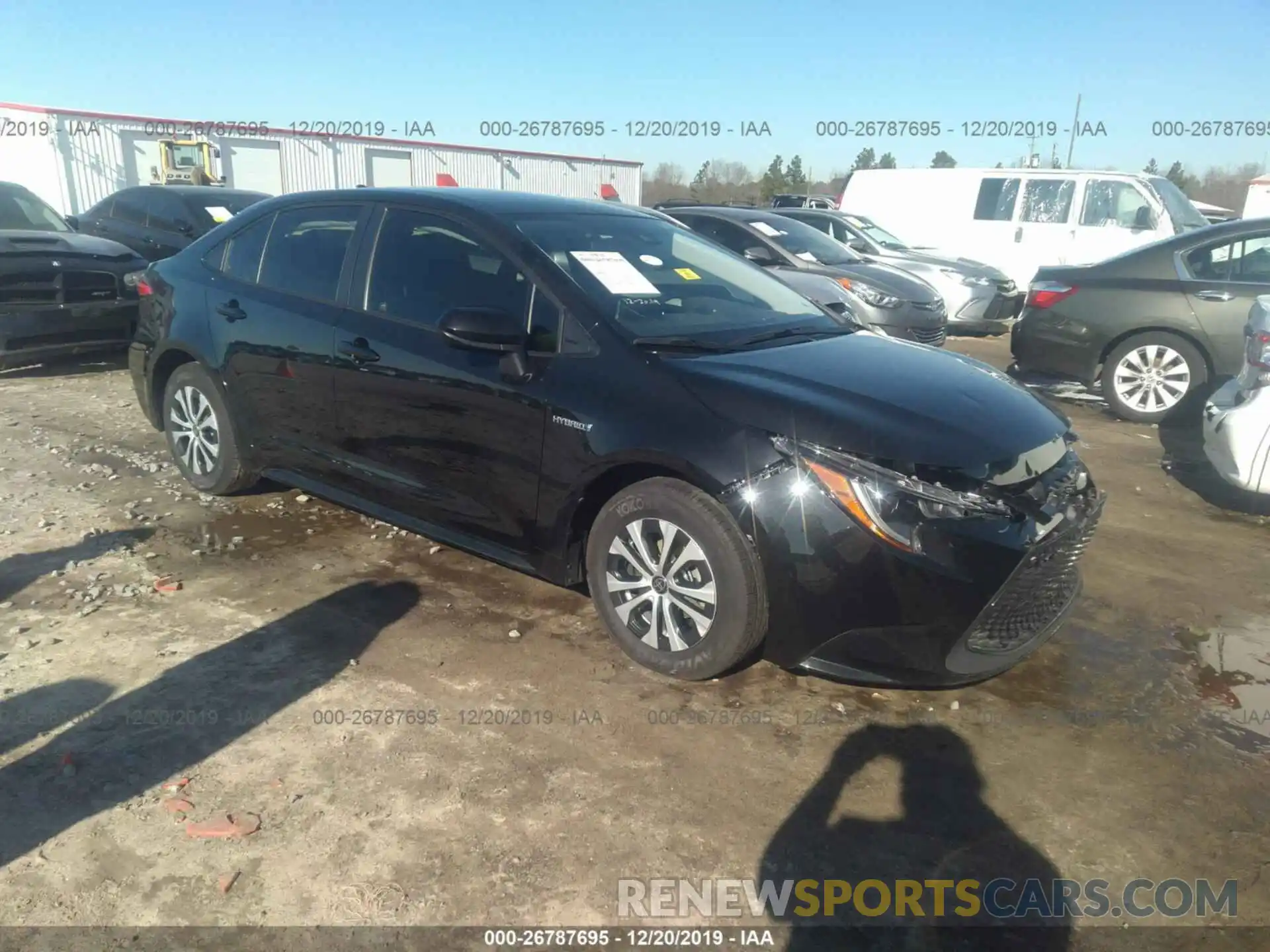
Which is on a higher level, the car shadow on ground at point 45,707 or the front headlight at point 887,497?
the front headlight at point 887,497

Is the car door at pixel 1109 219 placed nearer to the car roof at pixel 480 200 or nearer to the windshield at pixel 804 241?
the windshield at pixel 804 241

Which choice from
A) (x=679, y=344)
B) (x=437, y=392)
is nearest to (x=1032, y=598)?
(x=679, y=344)

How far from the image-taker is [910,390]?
3311mm

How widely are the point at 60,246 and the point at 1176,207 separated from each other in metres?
13.7

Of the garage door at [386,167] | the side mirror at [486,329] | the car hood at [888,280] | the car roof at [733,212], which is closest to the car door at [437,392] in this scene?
the side mirror at [486,329]

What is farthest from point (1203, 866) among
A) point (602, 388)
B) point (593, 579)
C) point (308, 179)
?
point (308, 179)

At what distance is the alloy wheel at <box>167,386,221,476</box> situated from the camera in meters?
4.95

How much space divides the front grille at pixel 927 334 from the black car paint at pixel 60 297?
721cm

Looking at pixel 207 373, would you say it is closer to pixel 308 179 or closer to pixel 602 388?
pixel 602 388

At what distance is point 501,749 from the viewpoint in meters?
2.98

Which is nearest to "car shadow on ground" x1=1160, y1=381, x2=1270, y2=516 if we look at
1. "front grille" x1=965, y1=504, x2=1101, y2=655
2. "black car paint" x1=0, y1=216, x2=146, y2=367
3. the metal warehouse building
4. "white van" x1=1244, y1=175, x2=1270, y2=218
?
"front grille" x1=965, y1=504, x2=1101, y2=655

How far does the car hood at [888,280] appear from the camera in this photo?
30.0 feet

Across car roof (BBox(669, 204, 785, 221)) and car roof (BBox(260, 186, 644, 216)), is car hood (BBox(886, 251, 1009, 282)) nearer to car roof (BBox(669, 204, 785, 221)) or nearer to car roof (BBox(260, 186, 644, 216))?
car roof (BBox(669, 204, 785, 221))

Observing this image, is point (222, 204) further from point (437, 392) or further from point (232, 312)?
point (437, 392)
